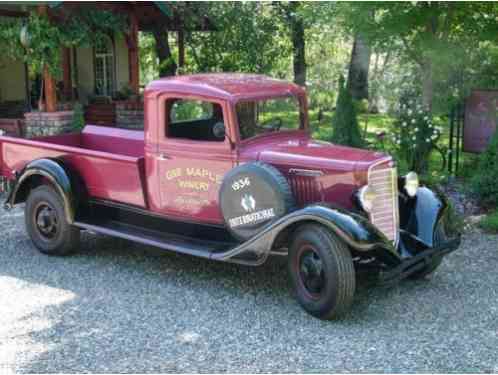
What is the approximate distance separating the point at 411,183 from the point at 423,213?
0.91 ft

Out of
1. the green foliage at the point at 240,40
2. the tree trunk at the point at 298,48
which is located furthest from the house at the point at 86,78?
the tree trunk at the point at 298,48


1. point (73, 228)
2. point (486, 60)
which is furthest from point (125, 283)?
point (486, 60)

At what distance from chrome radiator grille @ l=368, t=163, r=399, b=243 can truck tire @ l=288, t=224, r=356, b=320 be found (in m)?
0.55

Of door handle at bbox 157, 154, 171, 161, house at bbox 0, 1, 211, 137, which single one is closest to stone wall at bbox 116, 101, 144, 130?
house at bbox 0, 1, 211, 137

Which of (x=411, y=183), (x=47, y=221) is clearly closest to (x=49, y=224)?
(x=47, y=221)

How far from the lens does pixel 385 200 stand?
482cm

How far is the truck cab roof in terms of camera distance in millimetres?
5148

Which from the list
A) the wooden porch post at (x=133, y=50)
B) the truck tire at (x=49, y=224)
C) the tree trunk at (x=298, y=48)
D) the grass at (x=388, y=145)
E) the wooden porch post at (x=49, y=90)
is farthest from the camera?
the tree trunk at (x=298, y=48)

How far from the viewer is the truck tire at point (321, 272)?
429cm

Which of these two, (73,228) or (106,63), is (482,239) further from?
(106,63)

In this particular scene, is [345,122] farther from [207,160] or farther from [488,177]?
[207,160]

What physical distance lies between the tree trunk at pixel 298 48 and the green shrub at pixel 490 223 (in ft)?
37.8

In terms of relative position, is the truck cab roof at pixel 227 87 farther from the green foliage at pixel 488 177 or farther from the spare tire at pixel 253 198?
the green foliage at pixel 488 177

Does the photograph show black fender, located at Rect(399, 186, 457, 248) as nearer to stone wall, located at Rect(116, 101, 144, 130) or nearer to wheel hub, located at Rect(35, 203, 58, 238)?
wheel hub, located at Rect(35, 203, 58, 238)
